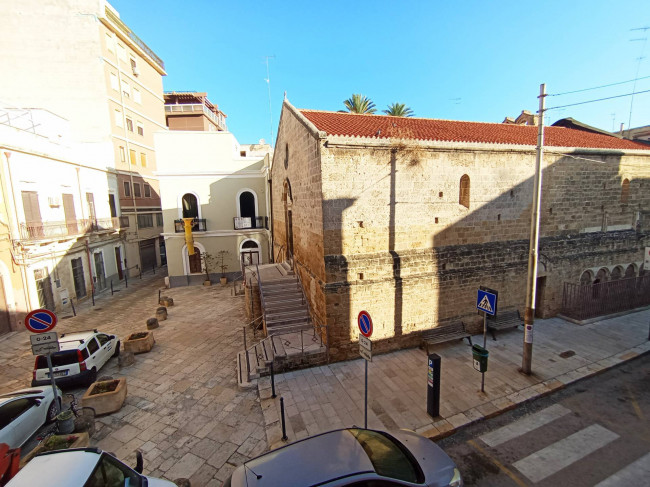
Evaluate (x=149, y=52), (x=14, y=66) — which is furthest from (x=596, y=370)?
(x=149, y=52)

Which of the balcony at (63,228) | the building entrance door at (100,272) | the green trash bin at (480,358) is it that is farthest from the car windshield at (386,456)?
the building entrance door at (100,272)

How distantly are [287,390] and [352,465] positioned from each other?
4257 mm

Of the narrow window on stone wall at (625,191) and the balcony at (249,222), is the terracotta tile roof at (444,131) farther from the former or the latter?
the balcony at (249,222)

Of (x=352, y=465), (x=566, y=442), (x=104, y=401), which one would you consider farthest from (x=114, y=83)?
(x=566, y=442)

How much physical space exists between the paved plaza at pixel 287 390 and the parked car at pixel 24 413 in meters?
1.21

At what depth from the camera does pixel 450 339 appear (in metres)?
9.84

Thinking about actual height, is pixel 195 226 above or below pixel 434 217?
below

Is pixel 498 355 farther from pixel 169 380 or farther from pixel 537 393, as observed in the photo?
pixel 169 380

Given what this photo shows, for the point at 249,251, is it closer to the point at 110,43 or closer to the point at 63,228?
the point at 63,228

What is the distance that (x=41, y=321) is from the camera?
21.4 ft

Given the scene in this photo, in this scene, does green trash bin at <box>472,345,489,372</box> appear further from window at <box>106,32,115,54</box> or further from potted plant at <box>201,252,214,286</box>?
window at <box>106,32,115,54</box>

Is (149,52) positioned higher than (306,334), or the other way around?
(149,52)

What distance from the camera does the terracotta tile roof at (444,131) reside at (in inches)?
396

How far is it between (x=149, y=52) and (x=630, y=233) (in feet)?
125
